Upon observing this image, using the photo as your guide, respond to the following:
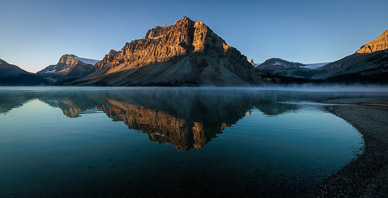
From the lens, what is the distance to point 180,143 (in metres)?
13.2

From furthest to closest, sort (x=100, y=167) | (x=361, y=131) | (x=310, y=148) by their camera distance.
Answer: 1. (x=361, y=131)
2. (x=310, y=148)
3. (x=100, y=167)

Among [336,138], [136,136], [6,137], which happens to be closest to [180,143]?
[136,136]

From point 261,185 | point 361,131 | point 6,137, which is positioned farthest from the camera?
point 361,131

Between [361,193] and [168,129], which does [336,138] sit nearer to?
[361,193]

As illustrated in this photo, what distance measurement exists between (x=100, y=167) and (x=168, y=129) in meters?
7.98

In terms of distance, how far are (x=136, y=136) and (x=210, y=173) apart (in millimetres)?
8182

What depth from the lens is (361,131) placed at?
16.6 metres

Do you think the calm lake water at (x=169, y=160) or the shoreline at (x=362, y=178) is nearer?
the shoreline at (x=362, y=178)

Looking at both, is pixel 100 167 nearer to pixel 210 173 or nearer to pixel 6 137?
pixel 210 173

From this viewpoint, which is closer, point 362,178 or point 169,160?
point 362,178

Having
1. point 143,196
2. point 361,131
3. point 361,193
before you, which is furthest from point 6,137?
point 361,131

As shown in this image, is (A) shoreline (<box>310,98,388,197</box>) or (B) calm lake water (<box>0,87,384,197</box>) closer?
(A) shoreline (<box>310,98,388,197</box>)

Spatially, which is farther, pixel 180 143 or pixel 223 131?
pixel 223 131

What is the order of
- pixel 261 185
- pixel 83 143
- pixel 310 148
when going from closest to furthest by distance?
pixel 261 185 < pixel 310 148 < pixel 83 143
